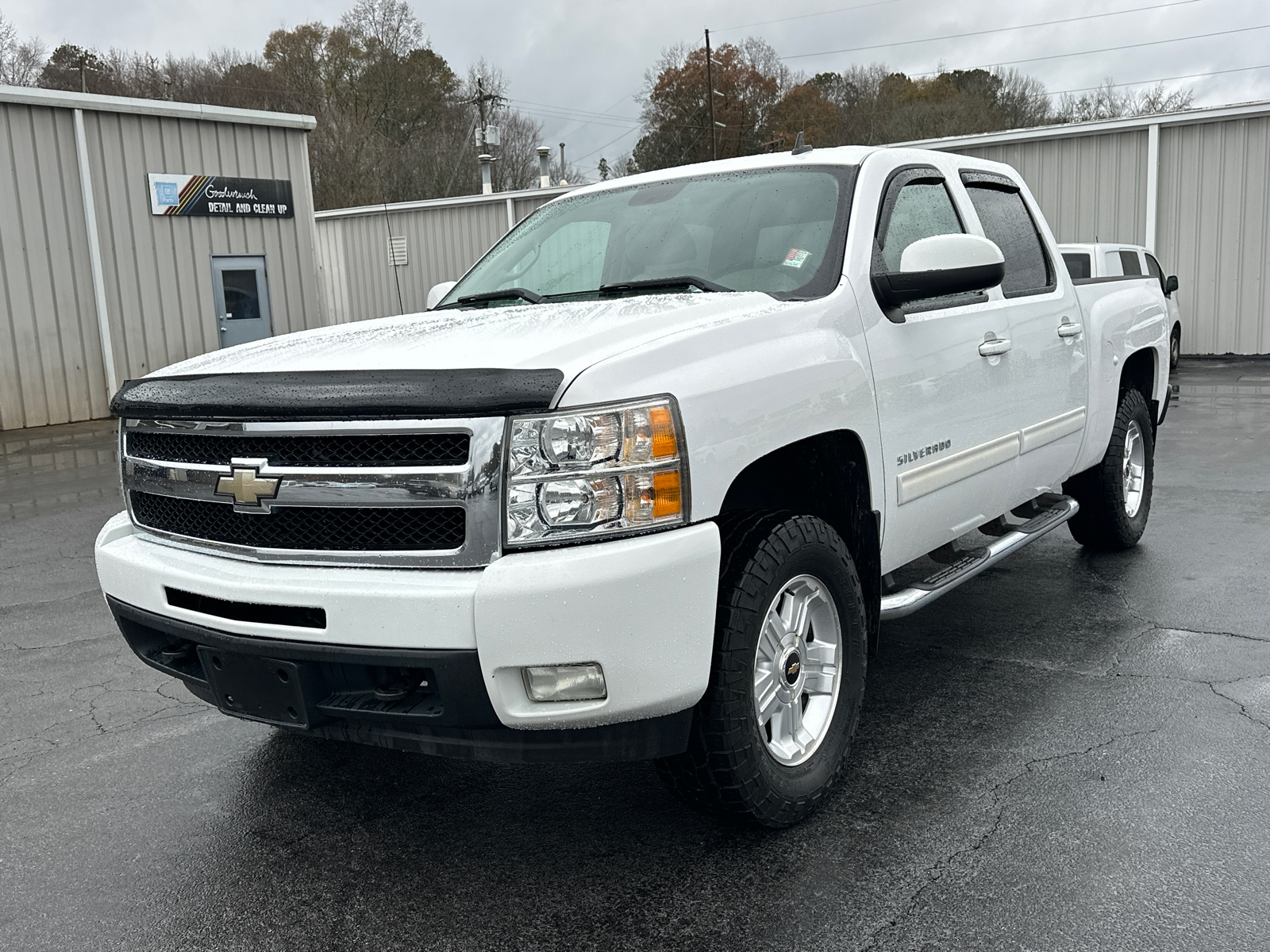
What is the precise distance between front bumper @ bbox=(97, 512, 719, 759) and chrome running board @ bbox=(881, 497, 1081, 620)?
3.82 feet

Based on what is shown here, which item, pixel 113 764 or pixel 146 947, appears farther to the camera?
pixel 113 764

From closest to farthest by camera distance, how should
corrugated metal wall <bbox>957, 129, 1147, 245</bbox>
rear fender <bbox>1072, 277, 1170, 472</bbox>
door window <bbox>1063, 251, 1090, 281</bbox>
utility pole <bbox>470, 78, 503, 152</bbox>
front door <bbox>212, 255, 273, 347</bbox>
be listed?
rear fender <bbox>1072, 277, 1170, 472</bbox>
door window <bbox>1063, 251, 1090, 281</bbox>
front door <bbox>212, 255, 273, 347</bbox>
corrugated metal wall <bbox>957, 129, 1147, 245</bbox>
utility pole <bbox>470, 78, 503, 152</bbox>

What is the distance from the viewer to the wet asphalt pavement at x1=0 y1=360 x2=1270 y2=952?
2584mm

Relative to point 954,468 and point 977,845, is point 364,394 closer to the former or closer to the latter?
point 977,845

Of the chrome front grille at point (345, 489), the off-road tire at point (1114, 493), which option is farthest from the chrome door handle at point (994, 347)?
the chrome front grille at point (345, 489)

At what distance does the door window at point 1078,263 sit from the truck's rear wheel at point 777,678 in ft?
31.9

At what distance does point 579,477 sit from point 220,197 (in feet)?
51.8

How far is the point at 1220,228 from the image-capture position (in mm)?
17266

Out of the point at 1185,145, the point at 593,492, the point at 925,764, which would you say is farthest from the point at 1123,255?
the point at 593,492

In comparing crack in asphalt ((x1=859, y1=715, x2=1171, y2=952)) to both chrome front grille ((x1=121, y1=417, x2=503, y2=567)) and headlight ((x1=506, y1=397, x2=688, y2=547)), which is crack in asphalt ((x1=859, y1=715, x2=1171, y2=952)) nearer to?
headlight ((x1=506, y1=397, x2=688, y2=547))

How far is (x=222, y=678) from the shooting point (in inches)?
110

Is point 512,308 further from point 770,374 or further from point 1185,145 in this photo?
point 1185,145

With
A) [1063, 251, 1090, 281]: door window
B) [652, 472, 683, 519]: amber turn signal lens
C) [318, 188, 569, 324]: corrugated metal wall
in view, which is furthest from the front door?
[652, 472, 683, 519]: amber turn signal lens

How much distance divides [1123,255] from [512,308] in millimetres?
10822
